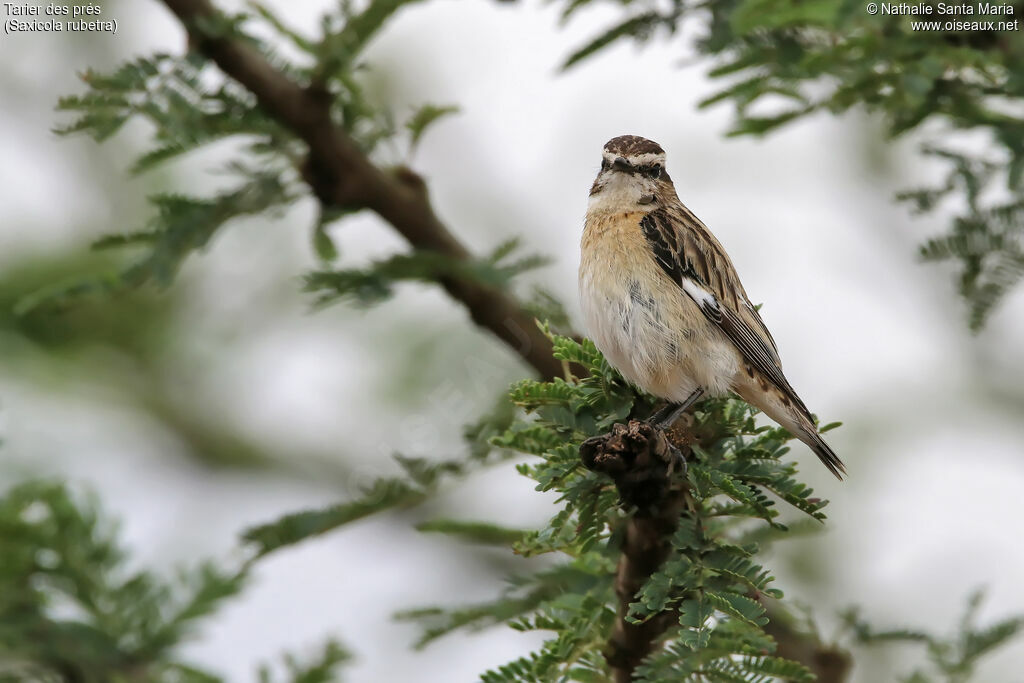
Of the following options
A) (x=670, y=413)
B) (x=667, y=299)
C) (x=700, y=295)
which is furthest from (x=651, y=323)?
(x=670, y=413)

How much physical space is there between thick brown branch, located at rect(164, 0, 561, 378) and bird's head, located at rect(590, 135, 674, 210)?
0.93 meters

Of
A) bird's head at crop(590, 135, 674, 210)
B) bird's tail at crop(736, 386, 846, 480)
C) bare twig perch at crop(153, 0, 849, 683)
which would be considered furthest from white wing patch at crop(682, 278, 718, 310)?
bare twig perch at crop(153, 0, 849, 683)

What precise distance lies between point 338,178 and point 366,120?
37cm

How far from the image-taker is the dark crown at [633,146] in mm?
5117

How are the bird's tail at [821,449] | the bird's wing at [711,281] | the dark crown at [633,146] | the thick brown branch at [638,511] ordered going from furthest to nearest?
the dark crown at [633,146]
the bird's wing at [711,281]
the bird's tail at [821,449]
the thick brown branch at [638,511]

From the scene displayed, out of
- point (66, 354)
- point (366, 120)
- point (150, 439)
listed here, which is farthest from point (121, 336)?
point (366, 120)

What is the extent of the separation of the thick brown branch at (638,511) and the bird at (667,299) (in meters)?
1.05

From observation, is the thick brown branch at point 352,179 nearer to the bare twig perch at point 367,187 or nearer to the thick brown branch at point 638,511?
the bare twig perch at point 367,187

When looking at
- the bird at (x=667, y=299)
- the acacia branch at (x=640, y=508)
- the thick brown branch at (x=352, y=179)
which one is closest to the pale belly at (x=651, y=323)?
the bird at (x=667, y=299)

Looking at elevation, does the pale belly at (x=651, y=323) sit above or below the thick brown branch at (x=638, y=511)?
above

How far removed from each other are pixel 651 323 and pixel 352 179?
4.44 feet

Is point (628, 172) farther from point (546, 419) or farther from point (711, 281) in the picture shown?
point (546, 419)

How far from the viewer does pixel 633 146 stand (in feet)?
16.8

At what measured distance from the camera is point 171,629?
484 centimetres
